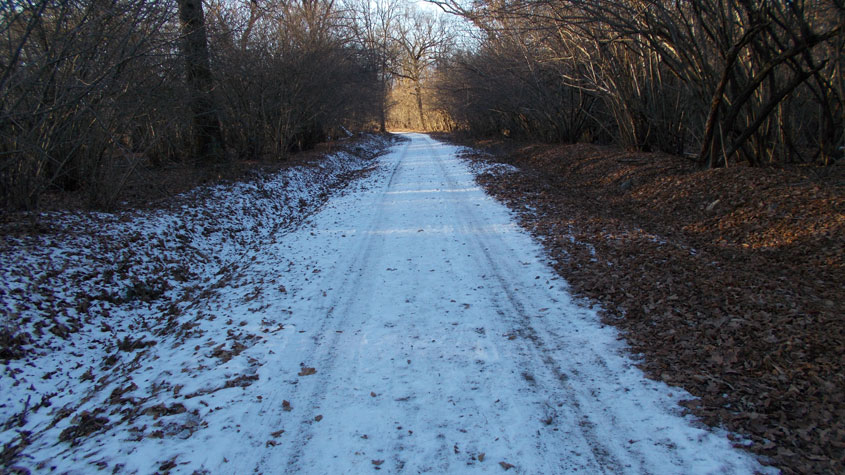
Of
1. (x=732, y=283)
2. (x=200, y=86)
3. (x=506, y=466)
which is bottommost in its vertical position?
(x=506, y=466)

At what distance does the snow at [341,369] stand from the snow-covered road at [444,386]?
16 mm

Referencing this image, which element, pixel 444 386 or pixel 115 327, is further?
pixel 115 327

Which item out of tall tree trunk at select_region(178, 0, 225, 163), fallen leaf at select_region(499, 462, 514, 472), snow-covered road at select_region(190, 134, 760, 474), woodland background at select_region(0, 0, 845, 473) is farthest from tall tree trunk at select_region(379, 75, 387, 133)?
fallen leaf at select_region(499, 462, 514, 472)

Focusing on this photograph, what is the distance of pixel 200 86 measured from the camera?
1266 centimetres

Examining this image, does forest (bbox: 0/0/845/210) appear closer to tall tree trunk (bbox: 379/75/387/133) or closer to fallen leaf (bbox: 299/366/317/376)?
fallen leaf (bbox: 299/366/317/376)

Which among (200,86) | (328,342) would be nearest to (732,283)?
(328,342)

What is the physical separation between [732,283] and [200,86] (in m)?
13.0

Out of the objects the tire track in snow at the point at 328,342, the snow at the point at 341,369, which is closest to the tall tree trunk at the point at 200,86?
the snow at the point at 341,369

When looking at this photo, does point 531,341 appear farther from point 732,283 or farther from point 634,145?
point 634,145

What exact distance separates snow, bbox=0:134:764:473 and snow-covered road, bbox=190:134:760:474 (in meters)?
0.02

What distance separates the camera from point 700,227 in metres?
8.23

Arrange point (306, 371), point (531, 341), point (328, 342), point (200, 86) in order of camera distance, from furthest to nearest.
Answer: point (200, 86), point (328, 342), point (531, 341), point (306, 371)

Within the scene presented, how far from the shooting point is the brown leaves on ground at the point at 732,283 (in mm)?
3328

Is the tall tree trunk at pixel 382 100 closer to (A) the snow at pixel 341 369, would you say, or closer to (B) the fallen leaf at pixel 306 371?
(A) the snow at pixel 341 369
